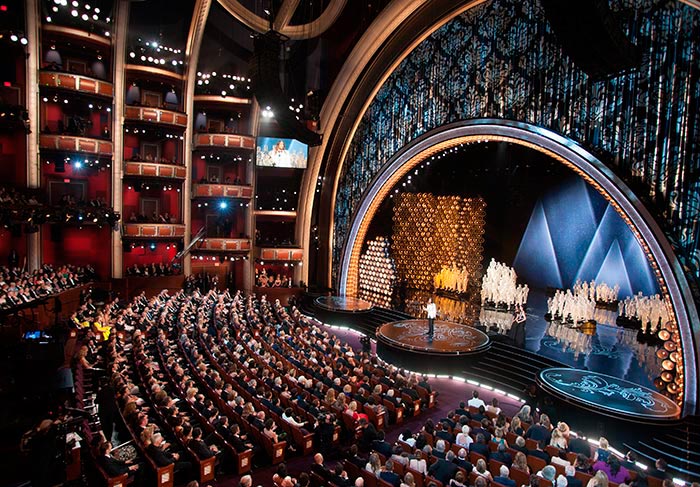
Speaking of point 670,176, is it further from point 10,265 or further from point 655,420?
point 10,265

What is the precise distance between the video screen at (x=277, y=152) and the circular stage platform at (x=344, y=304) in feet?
26.5

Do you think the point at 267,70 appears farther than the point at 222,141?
No

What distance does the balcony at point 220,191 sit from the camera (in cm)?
2616

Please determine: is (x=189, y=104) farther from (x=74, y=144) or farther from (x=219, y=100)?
(x=74, y=144)

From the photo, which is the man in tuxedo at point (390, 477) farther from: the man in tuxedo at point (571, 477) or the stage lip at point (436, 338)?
the stage lip at point (436, 338)

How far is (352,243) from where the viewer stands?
81.7ft

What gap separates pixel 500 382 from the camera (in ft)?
45.8

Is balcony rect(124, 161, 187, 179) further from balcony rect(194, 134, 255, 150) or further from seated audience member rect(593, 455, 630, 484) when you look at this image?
seated audience member rect(593, 455, 630, 484)

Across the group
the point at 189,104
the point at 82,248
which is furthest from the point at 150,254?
the point at 189,104

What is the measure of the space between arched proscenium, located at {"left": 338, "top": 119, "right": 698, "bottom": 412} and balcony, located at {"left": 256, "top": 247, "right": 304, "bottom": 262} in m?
5.17

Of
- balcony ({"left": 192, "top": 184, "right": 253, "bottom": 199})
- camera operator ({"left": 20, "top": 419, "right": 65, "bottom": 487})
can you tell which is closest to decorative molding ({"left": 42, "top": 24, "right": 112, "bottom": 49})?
balcony ({"left": 192, "top": 184, "right": 253, "bottom": 199})

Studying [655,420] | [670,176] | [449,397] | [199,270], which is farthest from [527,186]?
[199,270]

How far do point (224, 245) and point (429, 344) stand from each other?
15.5m

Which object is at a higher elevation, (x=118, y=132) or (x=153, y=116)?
(x=153, y=116)
